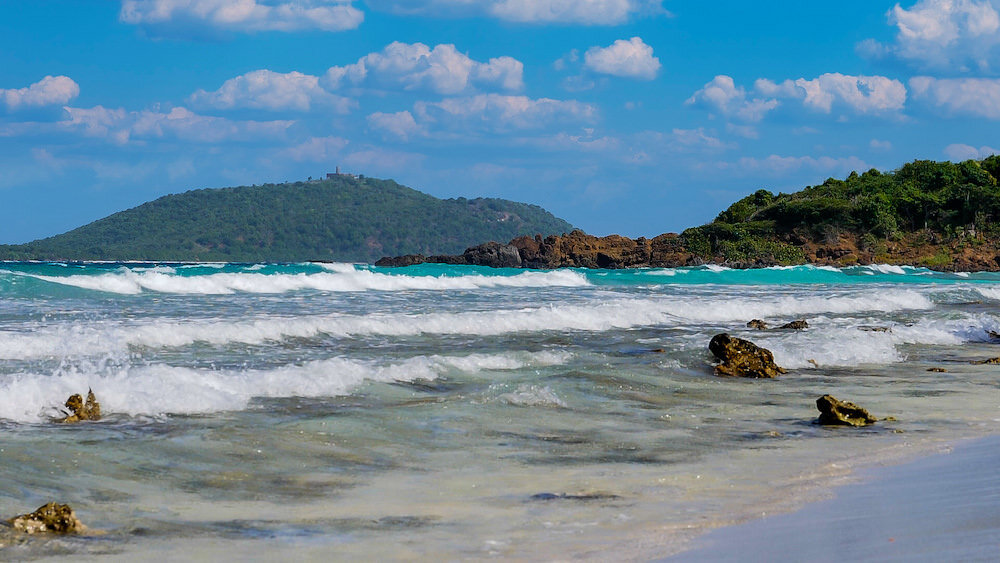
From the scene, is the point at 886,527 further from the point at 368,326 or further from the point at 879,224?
the point at 879,224

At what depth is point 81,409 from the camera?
841 cm

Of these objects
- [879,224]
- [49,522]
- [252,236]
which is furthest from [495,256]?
[252,236]

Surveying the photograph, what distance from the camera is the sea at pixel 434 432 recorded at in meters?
5.00

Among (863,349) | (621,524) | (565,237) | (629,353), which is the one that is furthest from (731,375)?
(565,237)

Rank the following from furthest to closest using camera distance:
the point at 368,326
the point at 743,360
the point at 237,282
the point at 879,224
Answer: the point at 879,224, the point at 237,282, the point at 368,326, the point at 743,360

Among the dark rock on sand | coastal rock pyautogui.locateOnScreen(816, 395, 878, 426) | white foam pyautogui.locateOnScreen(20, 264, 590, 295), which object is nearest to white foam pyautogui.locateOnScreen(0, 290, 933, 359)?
Result: the dark rock on sand

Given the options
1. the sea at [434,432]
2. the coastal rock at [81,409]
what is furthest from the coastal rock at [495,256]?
the coastal rock at [81,409]

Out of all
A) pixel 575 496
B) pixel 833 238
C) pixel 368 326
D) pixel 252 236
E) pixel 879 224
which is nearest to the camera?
pixel 575 496

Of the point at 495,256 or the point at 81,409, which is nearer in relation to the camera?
the point at 81,409

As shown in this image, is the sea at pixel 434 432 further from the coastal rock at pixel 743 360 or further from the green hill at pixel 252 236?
the green hill at pixel 252 236

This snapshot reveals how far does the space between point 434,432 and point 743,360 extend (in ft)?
19.4

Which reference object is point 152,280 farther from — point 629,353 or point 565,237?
point 565,237

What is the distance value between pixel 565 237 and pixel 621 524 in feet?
284

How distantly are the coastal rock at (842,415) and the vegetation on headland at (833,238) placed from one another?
77.8 m
